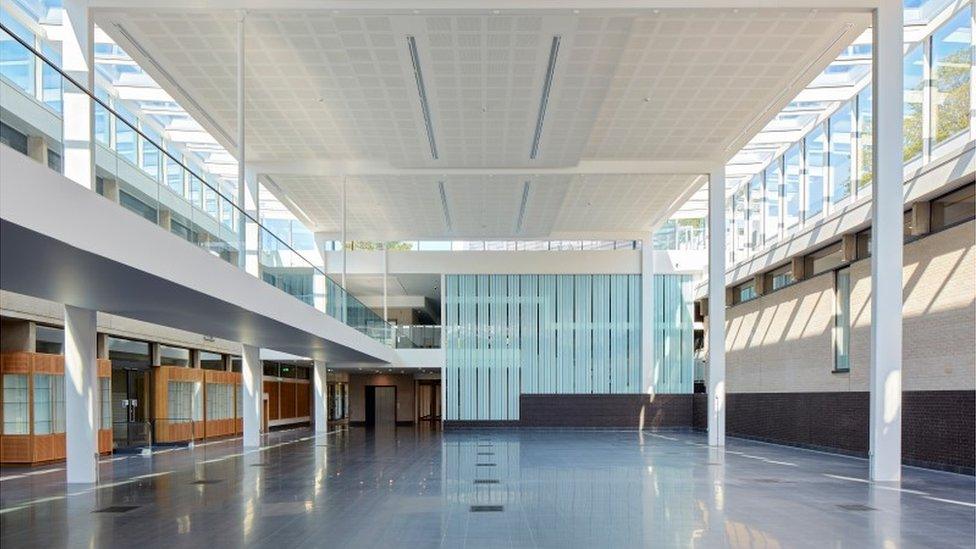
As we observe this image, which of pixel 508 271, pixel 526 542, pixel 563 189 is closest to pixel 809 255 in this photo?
pixel 563 189

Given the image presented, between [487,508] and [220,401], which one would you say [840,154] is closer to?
[487,508]

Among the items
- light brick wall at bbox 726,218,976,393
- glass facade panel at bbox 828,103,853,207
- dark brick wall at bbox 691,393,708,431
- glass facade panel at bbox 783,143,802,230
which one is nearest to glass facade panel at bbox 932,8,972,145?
light brick wall at bbox 726,218,976,393

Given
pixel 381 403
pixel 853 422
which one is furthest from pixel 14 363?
pixel 381 403

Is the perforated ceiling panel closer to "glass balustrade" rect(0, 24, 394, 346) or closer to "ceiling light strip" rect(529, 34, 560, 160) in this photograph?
"ceiling light strip" rect(529, 34, 560, 160)

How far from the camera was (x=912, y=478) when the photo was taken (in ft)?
46.0

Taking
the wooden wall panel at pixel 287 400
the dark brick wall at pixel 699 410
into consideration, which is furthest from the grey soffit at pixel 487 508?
the wooden wall panel at pixel 287 400

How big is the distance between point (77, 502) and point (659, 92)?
12.2 metres

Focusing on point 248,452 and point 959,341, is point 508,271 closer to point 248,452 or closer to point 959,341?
point 248,452

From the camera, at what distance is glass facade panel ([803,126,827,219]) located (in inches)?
875

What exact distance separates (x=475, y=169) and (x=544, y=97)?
6.17 m

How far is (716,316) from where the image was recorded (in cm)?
2302

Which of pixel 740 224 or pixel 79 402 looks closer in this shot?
pixel 79 402

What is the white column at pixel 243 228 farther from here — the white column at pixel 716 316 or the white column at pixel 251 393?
the white column at pixel 716 316

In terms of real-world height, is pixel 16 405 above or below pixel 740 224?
below
